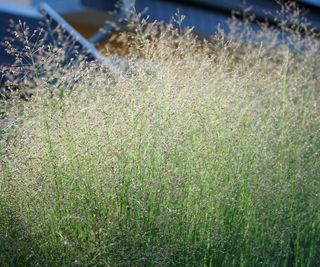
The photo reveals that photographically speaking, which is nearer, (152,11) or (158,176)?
(158,176)

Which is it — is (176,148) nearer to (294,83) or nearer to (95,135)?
(95,135)

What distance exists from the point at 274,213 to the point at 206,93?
623 millimetres

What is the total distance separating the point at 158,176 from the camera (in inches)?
109

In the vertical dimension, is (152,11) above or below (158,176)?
above

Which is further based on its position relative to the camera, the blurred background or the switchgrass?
the blurred background

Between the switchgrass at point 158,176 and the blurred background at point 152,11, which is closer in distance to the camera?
the switchgrass at point 158,176

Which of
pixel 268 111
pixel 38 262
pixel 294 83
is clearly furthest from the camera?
pixel 294 83

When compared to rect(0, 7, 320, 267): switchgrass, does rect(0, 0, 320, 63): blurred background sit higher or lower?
higher

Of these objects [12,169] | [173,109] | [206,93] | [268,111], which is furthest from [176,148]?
[268,111]

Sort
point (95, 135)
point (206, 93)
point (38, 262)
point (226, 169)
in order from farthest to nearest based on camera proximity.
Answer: point (206, 93), point (226, 169), point (95, 135), point (38, 262)

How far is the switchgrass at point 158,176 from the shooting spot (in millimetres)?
2568

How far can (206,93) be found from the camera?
3.23 m

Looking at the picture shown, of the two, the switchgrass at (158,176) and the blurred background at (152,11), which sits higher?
the blurred background at (152,11)

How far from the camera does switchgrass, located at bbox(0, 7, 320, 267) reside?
2.57 metres
